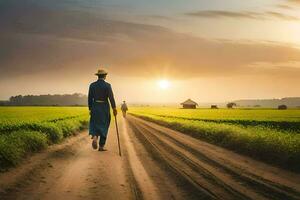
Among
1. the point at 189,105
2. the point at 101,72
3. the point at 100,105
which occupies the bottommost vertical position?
the point at 100,105

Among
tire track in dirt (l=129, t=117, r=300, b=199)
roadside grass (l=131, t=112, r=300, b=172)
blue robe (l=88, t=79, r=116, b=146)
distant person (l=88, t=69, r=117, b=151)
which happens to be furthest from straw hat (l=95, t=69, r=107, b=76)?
roadside grass (l=131, t=112, r=300, b=172)

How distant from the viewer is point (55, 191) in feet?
24.5

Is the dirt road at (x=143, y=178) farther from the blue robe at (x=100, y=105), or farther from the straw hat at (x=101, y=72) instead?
the straw hat at (x=101, y=72)

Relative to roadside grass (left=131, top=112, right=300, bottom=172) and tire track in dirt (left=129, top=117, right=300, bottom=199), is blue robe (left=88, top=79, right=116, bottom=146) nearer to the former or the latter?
tire track in dirt (left=129, top=117, right=300, bottom=199)

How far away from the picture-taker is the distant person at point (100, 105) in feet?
47.4

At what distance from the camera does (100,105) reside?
14.8 metres

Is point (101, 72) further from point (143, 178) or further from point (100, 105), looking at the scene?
point (143, 178)

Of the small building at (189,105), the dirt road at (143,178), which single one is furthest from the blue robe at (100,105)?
the small building at (189,105)

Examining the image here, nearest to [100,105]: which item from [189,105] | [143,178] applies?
[143,178]

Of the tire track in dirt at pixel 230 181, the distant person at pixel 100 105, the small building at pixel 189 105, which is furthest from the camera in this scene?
the small building at pixel 189 105

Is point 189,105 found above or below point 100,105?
above

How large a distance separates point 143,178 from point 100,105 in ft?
20.1

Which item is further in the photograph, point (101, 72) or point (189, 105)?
point (189, 105)

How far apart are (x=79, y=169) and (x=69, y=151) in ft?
13.6
